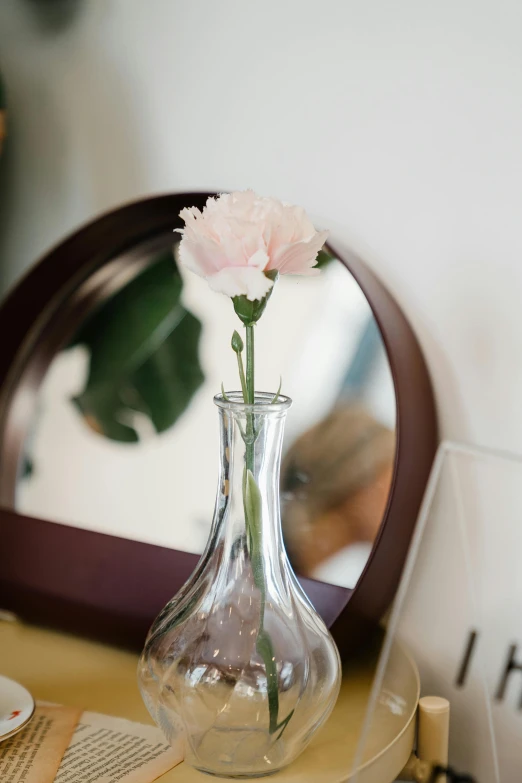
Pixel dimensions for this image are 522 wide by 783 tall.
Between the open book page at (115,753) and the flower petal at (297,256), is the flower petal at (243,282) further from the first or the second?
the open book page at (115,753)

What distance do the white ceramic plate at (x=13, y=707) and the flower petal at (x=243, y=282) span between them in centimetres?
32

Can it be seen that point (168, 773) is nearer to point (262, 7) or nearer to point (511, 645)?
point (511, 645)

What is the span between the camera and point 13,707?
0.55m

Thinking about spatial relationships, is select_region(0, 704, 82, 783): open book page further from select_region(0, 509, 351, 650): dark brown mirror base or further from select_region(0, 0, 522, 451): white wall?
select_region(0, 0, 522, 451): white wall

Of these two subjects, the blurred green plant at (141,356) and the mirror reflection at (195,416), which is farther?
the blurred green plant at (141,356)

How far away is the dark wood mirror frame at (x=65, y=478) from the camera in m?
0.59

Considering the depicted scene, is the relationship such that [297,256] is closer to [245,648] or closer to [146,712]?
[245,648]

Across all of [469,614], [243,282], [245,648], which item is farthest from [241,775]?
[243,282]

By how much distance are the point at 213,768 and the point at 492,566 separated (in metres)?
0.23

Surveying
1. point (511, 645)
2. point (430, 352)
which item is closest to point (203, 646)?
point (511, 645)

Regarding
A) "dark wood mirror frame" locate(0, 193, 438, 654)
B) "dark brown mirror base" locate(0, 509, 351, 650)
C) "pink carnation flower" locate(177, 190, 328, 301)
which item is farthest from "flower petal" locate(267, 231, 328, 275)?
"dark brown mirror base" locate(0, 509, 351, 650)

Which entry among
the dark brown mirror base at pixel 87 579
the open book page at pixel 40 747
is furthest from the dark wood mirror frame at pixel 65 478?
the open book page at pixel 40 747

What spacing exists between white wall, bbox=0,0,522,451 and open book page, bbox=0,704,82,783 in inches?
14.6

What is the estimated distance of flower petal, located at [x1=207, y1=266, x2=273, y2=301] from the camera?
1.45 feet
